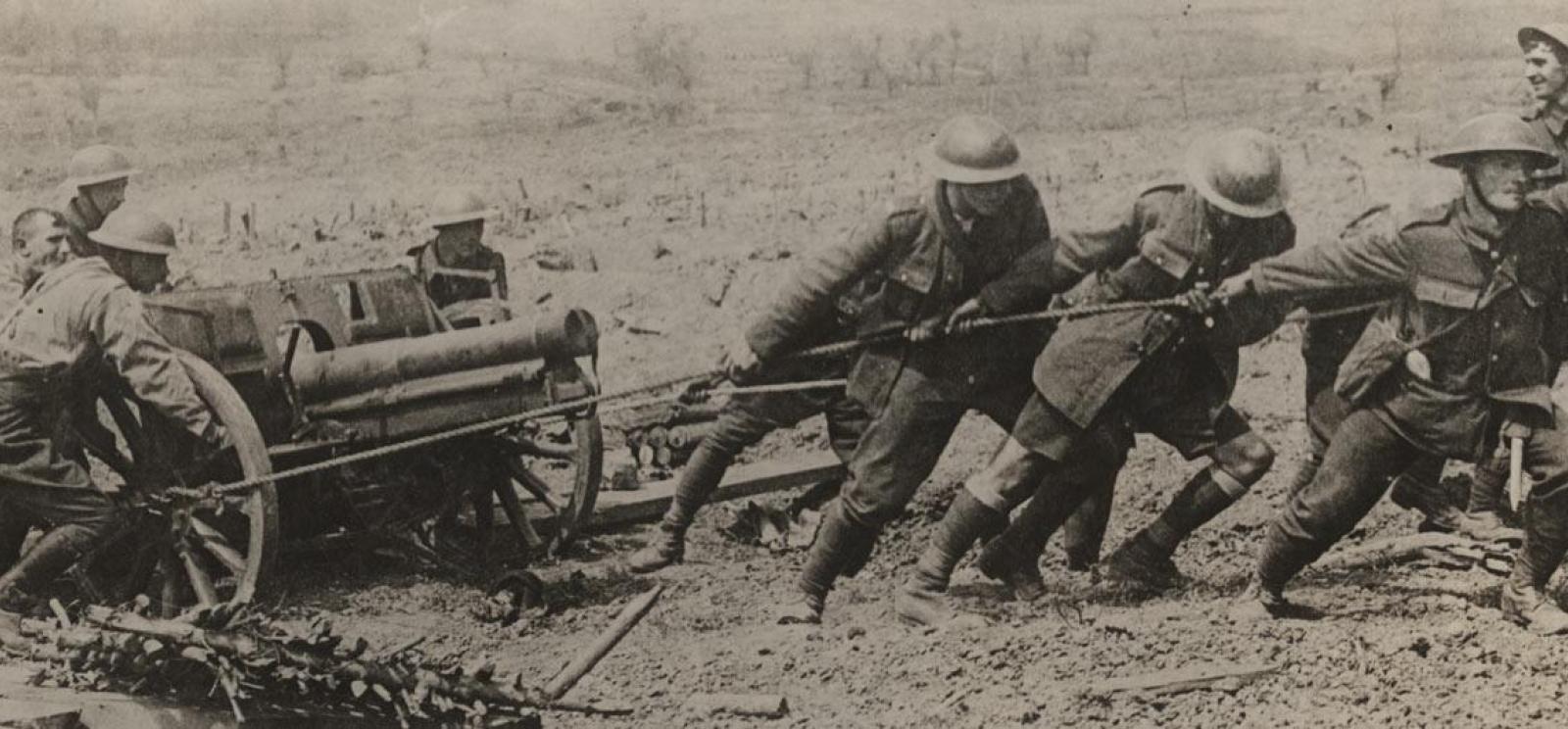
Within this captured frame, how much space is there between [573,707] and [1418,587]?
3150 millimetres

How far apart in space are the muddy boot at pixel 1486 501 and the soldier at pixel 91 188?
5.72 meters

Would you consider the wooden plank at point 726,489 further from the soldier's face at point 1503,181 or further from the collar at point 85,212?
the soldier's face at point 1503,181

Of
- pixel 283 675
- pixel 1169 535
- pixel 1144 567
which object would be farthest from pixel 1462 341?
pixel 283 675

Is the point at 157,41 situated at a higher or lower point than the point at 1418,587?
higher

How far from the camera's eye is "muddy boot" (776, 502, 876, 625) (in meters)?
5.39

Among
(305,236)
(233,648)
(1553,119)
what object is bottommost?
(305,236)

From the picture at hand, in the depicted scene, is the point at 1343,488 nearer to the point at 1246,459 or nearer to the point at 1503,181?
the point at 1246,459

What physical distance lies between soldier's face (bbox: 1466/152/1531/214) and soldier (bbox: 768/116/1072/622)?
52.5 inches

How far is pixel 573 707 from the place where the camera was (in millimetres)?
3881

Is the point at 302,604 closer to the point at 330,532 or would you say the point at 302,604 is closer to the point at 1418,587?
the point at 330,532

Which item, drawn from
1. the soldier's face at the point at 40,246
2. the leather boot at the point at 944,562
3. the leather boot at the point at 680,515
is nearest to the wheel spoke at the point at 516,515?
the leather boot at the point at 680,515

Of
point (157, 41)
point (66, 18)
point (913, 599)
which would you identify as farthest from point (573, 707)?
point (157, 41)

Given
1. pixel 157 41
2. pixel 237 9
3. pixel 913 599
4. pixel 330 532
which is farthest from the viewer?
pixel 237 9

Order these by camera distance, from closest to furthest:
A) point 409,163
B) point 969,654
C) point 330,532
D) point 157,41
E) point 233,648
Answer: point 233,648
point 969,654
point 330,532
point 409,163
point 157,41
